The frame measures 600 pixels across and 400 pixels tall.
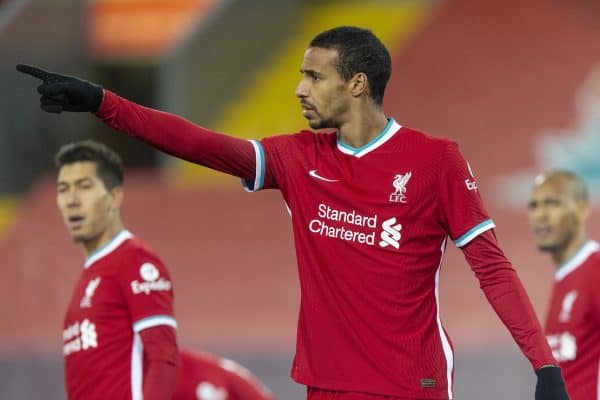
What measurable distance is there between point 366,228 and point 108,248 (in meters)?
1.64

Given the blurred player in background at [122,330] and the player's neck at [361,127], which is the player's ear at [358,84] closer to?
the player's neck at [361,127]

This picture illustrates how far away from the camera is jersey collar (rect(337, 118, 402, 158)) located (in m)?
4.67

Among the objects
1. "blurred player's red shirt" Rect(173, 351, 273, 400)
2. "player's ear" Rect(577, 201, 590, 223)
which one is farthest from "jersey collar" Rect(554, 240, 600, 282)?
"blurred player's red shirt" Rect(173, 351, 273, 400)

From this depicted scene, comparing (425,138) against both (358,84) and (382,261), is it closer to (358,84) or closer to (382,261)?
(358,84)

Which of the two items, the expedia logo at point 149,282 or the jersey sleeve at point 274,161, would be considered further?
the expedia logo at point 149,282

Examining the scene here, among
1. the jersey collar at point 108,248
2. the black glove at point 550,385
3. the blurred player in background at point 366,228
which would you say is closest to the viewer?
the black glove at point 550,385

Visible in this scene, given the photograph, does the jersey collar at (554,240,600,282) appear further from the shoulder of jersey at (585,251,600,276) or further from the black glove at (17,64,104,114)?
the black glove at (17,64,104,114)

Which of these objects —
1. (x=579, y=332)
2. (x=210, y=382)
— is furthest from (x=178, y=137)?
(x=579, y=332)

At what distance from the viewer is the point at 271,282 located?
460 inches

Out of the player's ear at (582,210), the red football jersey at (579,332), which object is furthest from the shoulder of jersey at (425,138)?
the player's ear at (582,210)

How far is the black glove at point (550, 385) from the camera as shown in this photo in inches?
171

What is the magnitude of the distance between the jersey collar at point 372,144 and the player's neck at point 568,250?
88.1 inches

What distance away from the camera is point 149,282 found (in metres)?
5.60

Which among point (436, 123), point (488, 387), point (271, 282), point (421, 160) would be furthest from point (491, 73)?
point (421, 160)
